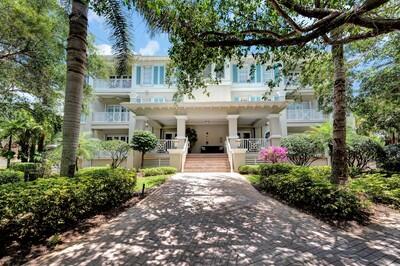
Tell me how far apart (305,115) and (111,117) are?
A: 58.3ft

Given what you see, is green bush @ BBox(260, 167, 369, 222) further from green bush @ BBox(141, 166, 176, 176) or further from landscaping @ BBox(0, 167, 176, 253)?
green bush @ BBox(141, 166, 176, 176)

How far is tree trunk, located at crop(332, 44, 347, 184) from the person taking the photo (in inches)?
259

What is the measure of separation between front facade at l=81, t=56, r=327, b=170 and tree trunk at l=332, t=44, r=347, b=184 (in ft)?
31.1

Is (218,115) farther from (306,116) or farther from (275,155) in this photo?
(306,116)

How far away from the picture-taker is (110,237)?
4.27m

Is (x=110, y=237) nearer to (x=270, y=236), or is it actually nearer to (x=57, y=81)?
(x=270, y=236)

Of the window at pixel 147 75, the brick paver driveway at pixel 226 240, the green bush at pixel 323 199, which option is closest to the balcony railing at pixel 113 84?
the window at pixel 147 75

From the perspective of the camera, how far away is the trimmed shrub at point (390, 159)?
11.5 m

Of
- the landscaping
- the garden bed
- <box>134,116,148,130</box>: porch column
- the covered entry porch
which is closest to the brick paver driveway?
the garden bed

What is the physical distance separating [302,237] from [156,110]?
14.0 meters

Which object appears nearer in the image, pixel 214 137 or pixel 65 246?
pixel 65 246

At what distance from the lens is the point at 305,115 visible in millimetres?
19953

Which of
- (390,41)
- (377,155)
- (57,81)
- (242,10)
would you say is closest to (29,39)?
(57,81)

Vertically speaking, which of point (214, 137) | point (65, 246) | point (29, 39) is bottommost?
point (65, 246)
